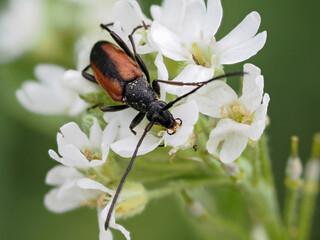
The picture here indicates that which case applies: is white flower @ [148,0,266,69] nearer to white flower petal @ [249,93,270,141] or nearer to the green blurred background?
white flower petal @ [249,93,270,141]

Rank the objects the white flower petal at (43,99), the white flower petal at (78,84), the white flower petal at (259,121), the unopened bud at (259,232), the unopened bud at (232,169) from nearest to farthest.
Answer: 1. the white flower petal at (259,121)
2. the unopened bud at (232,169)
3. the white flower petal at (78,84)
4. the unopened bud at (259,232)
5. the white flower petal at (43,99)

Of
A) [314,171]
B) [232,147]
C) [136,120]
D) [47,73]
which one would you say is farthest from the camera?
[47,73]

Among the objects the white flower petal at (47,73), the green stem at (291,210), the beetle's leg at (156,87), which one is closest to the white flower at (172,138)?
the beetle's leg at (156,87)

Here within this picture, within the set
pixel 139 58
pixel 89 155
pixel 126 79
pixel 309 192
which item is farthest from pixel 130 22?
pixel 309 192

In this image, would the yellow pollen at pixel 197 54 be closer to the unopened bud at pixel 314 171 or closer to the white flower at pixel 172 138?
the white flower at pixel 172 138

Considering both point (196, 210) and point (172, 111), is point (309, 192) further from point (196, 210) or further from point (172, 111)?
point (172, 111)

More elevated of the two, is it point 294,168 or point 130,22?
point 130,22

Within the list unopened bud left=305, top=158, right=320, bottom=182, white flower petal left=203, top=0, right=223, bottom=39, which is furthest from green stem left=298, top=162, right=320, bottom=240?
white flower petal left=203, top=0, right=223, bottom=39
